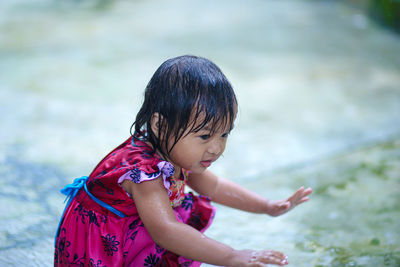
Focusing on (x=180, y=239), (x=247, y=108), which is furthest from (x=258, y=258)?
(x=247, y=108)

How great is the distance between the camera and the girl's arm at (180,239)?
1.42 meters

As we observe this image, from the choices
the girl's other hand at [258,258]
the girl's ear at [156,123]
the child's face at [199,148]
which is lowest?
the girl's other hand at [258,258]

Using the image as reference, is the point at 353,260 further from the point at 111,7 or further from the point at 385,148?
the point at 111,7

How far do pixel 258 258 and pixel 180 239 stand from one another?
0.23m

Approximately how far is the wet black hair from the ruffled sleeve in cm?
7

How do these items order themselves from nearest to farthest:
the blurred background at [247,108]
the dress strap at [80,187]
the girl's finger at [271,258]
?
the girl's finger at [271,258]
the dress strap at [80,187]
the blurred background at [247,108]

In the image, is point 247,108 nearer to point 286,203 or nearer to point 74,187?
point 286,203

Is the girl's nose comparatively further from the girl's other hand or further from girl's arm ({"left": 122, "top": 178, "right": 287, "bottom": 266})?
the girl's other hand

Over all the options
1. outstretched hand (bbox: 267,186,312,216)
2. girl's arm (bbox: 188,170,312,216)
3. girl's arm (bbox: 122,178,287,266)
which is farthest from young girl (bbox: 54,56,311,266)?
outstretched hand (bbox: 267,186,312,216)

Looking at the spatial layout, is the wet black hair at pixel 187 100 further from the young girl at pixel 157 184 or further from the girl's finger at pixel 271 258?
the girl's finger at pixel 271 258

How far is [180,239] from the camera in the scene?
146 centimetres

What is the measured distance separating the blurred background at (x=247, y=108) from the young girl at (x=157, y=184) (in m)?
0.37

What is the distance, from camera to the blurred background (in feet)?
7.07

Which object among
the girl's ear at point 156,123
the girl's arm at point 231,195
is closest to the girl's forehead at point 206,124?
the girl's ear at point 156,123
